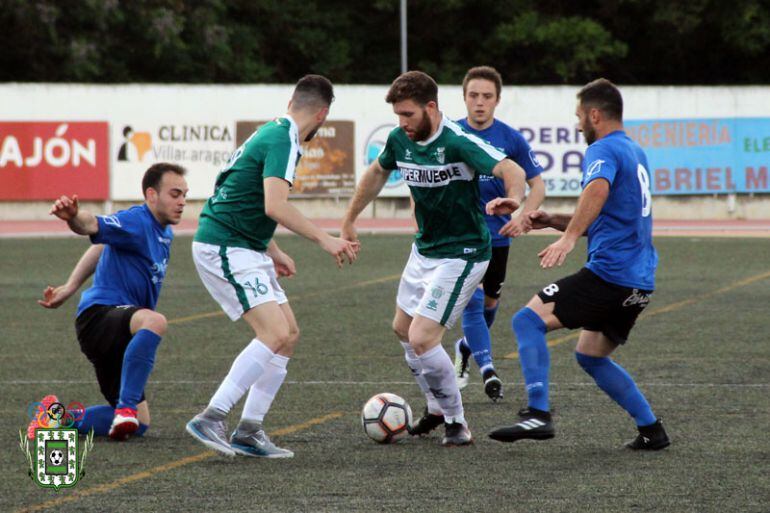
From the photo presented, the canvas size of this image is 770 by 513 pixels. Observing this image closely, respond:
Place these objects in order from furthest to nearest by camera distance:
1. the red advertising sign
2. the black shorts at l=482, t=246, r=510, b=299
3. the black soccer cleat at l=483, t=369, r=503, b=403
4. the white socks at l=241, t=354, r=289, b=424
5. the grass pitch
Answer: the red advertising sign → the black shorts at l=482, t=246, r=510, b=299 → the black soccer cleat at l=483, t=369, r=503, b=403 → the white socks at l=241, t=354, r=289, b=424 → the grass pitch

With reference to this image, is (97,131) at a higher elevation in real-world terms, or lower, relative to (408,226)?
higher

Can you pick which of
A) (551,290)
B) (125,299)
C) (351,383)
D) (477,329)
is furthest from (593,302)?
(351,383)

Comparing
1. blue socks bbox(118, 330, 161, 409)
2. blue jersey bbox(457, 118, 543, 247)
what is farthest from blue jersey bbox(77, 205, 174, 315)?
blue jersey bbox(457, 118, 543, 247)

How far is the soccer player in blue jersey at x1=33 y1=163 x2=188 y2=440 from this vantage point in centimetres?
787

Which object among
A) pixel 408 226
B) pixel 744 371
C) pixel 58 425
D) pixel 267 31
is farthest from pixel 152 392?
pixel 267 31

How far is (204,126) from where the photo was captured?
102 feet

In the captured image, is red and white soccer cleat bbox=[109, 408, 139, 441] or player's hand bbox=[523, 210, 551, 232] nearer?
player's hand bbox=[523, 210, 551, 232]

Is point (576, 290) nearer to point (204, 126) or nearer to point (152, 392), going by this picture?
point (152, 392)

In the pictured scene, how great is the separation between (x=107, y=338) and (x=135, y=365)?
0.28 meters

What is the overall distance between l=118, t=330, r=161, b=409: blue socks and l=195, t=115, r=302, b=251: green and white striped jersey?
65 centimetres

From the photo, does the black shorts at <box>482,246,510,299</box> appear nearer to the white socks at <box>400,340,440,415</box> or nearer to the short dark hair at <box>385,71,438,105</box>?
the white socks at <box>400,340,440,415</box>

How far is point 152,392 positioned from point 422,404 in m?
1.87

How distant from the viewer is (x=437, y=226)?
7898 mm

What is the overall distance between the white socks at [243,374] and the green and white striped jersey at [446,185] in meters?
1.12
